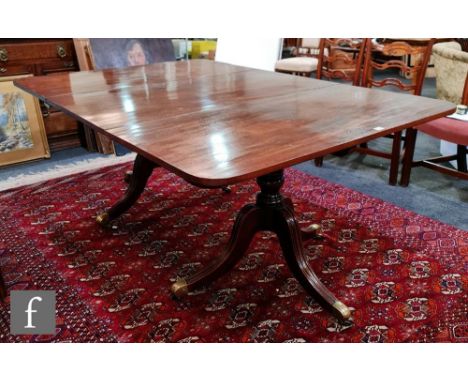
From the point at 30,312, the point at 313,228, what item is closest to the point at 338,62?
the point at 313,228

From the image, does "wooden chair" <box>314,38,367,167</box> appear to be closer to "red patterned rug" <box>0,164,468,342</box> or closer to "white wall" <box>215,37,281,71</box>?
"red patterned rug" <box>0,164,468,342</box>

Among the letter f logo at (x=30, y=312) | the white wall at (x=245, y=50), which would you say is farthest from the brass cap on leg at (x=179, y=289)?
the white wall at (x=245, y=50)


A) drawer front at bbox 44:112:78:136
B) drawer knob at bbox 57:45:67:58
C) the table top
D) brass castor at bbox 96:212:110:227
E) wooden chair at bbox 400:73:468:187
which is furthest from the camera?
drawer front at bbox 44:112:78:136

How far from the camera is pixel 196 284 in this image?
1613mm

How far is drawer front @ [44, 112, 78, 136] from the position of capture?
10.6ft

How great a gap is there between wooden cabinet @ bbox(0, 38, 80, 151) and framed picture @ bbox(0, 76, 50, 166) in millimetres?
89

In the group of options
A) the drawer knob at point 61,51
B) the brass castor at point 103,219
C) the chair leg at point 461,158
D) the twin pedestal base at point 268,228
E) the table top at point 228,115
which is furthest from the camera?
the drawer knob at point 61,51

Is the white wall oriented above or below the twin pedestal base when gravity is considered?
above

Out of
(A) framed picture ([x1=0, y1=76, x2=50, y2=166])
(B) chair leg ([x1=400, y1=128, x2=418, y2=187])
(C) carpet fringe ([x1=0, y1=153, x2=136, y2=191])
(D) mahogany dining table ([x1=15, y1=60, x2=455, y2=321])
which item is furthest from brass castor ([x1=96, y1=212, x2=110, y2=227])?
(B) chair leg ([x1=400, y1=128, x2=418, y2=187])

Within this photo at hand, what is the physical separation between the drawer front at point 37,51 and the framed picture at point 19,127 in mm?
144

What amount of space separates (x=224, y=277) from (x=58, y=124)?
216cm

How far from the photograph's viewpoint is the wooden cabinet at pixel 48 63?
9.56ft

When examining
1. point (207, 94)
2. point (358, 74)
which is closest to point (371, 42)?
point (358, 74)

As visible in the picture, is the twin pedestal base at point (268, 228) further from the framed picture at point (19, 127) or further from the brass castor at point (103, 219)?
the framed picture at point (19, 127)
